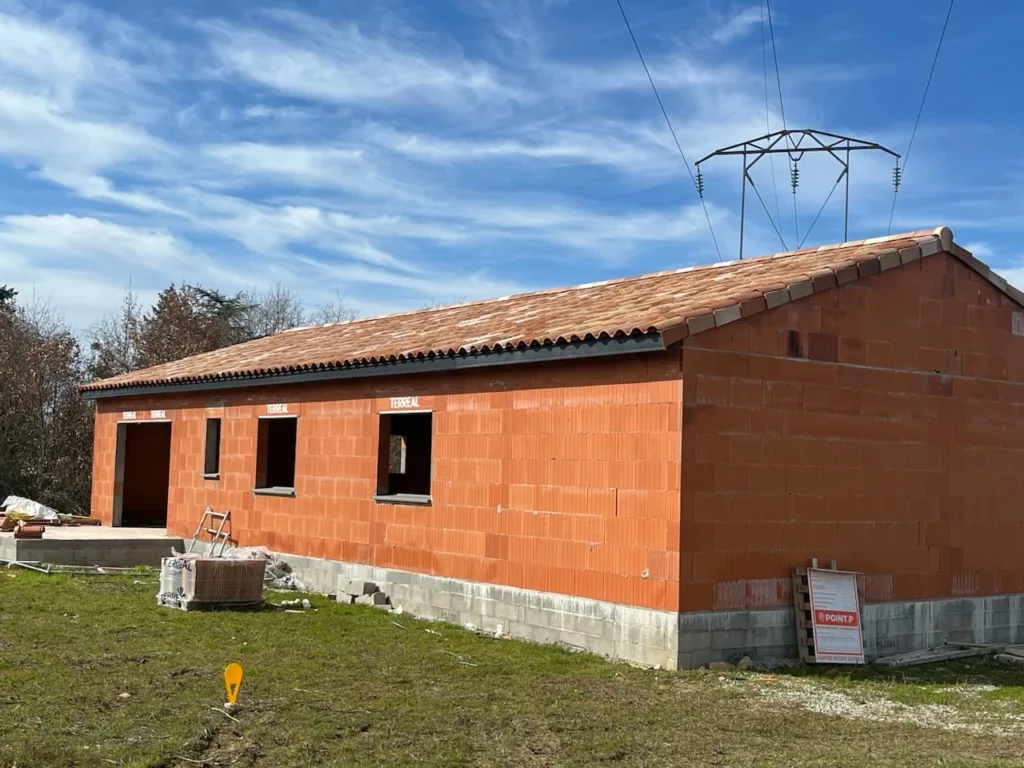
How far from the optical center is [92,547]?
18.5 meters

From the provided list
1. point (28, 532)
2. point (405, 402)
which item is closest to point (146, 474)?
point (28, 532)

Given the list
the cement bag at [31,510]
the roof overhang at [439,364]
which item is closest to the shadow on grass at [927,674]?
the roof overhang at [439,364]

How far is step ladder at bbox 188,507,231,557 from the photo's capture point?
1864 centimetres

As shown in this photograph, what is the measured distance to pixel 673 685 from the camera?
1016cm

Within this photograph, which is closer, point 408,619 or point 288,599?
point 408,619

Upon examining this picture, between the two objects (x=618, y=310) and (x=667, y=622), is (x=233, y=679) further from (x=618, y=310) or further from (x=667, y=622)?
(x=618, y=310)

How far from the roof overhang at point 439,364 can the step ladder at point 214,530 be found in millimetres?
2127

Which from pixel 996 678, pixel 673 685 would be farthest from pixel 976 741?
pixel 996 678

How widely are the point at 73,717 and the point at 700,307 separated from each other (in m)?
6.74

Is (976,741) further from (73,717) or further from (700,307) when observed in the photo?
(73,717)

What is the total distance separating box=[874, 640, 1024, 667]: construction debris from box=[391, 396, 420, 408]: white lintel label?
6.39 metres

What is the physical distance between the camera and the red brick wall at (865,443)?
1124cm

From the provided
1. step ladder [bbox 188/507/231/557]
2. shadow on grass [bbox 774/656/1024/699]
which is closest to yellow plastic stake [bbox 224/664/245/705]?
shadow on grass [bbox 774/656/1024/699]

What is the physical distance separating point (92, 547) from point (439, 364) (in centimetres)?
795
